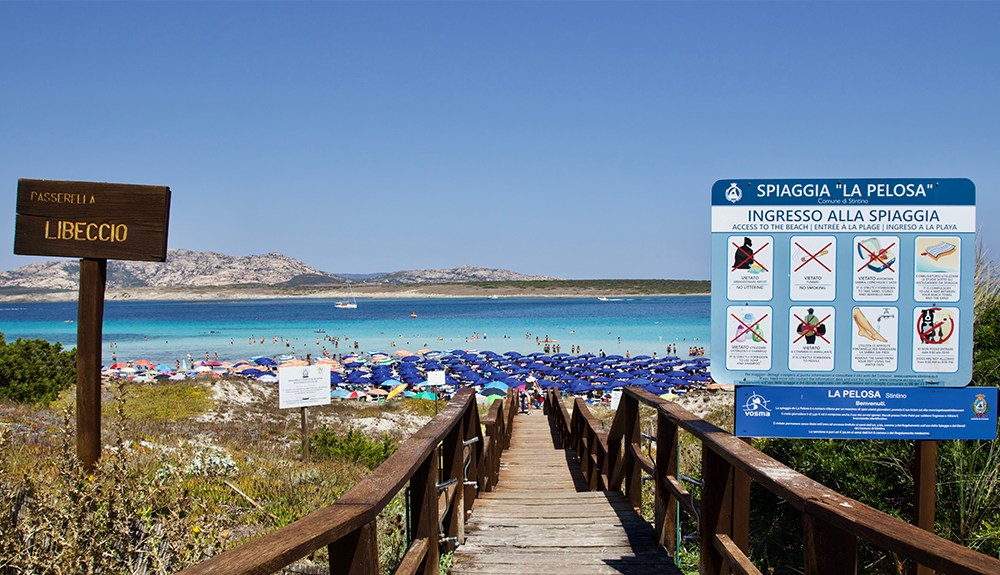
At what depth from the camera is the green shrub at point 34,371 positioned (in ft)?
41.5

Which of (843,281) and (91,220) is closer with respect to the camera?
(843,281)

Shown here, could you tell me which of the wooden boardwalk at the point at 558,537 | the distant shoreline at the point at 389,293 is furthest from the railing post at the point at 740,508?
the distant shoreline at the point at 389,293

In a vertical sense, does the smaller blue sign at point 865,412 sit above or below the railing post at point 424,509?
above

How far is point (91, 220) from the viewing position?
4.32 meters

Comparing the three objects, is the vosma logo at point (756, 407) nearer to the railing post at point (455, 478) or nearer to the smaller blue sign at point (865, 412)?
the smaller blue sign at point (865, 412)

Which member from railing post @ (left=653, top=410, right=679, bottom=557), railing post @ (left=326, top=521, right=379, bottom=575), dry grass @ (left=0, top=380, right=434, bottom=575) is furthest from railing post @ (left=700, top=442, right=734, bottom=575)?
dry grass @ (left=0, top=380, right=434, bottom=575)

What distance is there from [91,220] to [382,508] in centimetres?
380

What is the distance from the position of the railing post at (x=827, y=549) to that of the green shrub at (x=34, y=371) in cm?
1553

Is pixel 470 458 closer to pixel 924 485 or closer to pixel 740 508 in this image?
pixel 740 508

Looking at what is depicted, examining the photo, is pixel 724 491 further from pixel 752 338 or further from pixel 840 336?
pixel 840 336

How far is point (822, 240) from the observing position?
2969 millimetres

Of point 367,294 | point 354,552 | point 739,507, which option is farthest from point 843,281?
point 367,294

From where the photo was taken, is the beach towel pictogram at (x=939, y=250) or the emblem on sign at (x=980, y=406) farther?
the beach towel pictogram at (x=939, y=250)

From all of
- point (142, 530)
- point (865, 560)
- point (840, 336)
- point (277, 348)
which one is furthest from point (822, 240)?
point (277, 348)
